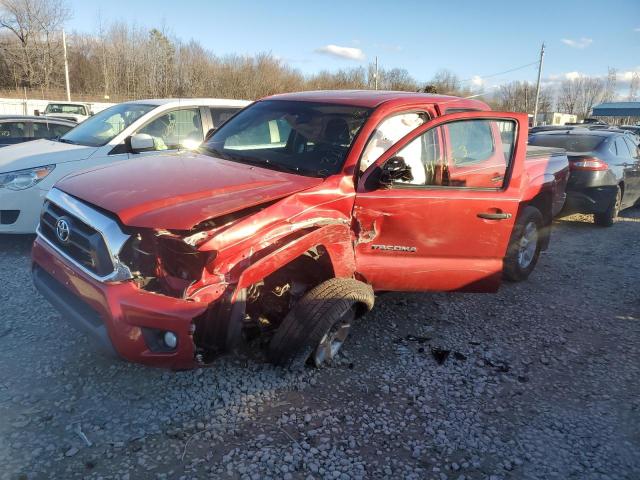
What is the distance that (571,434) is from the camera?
2.86 meters

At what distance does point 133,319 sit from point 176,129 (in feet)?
14.3

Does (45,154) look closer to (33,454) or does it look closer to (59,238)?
(59,238)

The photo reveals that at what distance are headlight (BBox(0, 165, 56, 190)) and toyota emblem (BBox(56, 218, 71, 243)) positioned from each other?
2777mm

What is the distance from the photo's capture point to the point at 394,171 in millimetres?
3414

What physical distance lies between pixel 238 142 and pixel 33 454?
107 inches

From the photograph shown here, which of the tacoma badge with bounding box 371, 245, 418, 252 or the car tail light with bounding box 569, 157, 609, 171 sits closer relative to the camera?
the tacoma badge with bounding box 371, 245, 418, 252

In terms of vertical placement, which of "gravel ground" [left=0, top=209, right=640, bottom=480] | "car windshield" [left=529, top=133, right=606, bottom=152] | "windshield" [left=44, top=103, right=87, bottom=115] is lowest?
"gravel ground" [left=0, top=209, right=640, bottom=480]

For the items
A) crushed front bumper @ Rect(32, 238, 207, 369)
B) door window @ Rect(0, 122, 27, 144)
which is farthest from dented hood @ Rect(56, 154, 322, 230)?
door window @ Rect(0, 122, 27, 144)

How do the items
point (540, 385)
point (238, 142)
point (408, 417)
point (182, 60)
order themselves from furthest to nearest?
1. point (182, 60)
2. point (238, 142)
3. point (540, 385)
4. point (408, 417)

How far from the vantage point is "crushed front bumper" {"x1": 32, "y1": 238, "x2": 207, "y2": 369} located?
2.61 metres

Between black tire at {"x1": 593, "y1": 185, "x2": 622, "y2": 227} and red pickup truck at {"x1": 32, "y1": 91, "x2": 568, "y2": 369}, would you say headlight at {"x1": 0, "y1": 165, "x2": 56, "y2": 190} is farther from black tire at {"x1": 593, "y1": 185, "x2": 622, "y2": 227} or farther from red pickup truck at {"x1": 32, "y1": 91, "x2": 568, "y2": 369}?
black tire at {"x1": 593, "y1": 185, "x2": 622, "y2": 227}

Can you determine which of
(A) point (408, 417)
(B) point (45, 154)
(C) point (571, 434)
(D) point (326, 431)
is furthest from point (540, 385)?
(B) point (45, 154)

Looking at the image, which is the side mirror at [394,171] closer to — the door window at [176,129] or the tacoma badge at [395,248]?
the tacoma badge at [395,248]

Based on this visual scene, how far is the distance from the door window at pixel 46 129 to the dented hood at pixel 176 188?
6.62 m
